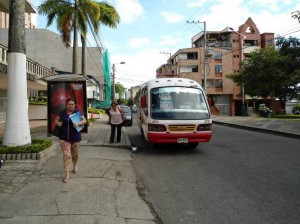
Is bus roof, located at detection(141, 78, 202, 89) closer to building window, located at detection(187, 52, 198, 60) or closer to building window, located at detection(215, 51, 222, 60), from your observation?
building window, located at detection(215, 51, 222, 60)

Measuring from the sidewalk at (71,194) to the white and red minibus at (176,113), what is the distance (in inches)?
84.2

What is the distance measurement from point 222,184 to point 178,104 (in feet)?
16.5

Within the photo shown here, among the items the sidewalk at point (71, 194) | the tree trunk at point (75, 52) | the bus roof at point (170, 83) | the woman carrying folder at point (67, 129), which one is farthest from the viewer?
the tree trunk at point (75, 52)

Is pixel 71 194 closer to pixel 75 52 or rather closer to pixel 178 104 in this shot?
pixel 178 104

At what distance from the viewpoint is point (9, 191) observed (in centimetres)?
658

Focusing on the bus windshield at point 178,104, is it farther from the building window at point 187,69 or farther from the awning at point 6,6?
the building window at point 187,69

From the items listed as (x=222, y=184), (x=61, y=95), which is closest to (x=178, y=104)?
(x=61, y=95)

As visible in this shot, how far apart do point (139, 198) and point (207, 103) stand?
22.3 ft

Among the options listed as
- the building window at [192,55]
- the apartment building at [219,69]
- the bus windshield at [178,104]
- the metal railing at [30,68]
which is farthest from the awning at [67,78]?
the building window at [192,55]

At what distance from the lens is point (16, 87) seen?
31.9 ft

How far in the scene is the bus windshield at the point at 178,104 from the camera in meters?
11.9

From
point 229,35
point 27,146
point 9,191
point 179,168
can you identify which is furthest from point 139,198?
point 229,35

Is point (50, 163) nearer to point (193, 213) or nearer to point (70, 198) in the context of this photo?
point (70, 198)

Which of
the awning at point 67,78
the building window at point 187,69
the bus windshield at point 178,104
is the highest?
the building window at point 187,69
